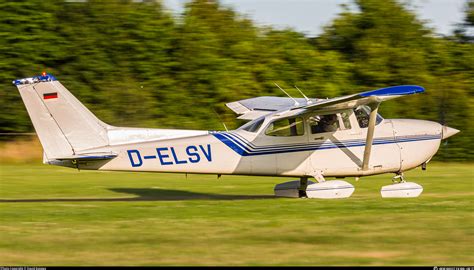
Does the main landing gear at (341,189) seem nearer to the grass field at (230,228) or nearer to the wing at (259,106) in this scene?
the grass field at (230,228)

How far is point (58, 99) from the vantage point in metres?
14.1

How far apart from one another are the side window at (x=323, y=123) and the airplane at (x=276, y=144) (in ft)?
0.06

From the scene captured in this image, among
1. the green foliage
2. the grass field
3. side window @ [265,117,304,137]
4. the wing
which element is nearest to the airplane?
side window @ [265,117,304,137]

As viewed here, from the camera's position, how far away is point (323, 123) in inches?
602

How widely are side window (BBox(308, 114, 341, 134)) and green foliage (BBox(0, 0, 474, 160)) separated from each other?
45.7 ft

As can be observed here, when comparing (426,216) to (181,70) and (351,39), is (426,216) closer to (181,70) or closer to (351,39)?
(181,70)

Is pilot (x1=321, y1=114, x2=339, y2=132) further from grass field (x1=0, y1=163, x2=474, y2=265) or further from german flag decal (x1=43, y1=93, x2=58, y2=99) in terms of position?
german flag decal (x1=43, y1=93, x2=58, y2=99)

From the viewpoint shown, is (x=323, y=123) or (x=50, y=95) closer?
(x=50, y=95)

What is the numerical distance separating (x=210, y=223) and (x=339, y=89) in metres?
21.9

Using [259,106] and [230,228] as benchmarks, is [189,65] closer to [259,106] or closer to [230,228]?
[259,106]

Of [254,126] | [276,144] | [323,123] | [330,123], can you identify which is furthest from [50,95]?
[330,123]

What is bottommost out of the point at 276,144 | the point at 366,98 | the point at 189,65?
the point at 189,65

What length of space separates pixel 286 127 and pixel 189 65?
60.3 ft

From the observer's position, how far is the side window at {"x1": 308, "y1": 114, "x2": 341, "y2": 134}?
15.2 m
